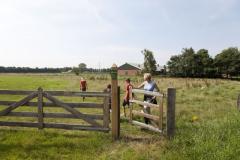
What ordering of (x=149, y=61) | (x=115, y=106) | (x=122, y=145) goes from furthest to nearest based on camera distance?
(x=149, y=61) → (x=115, y=106) → (x=122, y=145)

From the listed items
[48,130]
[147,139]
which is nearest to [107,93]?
[147,139]

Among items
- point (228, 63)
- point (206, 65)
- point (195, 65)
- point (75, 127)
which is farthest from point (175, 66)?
point (75, 127)

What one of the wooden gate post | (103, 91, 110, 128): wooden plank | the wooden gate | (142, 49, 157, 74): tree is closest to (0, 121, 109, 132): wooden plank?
the wooden gate

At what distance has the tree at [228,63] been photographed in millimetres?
98062

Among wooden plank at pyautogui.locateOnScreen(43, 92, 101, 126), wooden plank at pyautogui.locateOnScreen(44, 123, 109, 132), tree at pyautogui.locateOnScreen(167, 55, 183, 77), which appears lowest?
wooden plank at pyautogui.locateOnScreen(44, 123, 109, 132)

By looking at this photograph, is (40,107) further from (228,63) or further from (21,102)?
(228,63)

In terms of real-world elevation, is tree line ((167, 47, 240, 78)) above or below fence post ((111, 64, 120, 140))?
above

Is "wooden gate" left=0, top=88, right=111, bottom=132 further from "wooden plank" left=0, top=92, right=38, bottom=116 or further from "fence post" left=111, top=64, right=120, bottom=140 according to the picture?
"fence post" left=111, top=64, right=120, bottom=140

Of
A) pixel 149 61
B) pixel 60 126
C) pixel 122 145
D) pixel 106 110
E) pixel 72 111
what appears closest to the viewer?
pixel 122 145

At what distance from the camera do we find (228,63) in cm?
9994

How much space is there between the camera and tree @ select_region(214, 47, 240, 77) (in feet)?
322

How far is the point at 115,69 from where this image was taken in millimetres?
8609

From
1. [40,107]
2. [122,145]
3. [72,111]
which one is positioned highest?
[40,107]

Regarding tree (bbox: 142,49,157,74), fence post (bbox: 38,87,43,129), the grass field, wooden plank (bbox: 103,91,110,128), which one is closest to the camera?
the grass field
